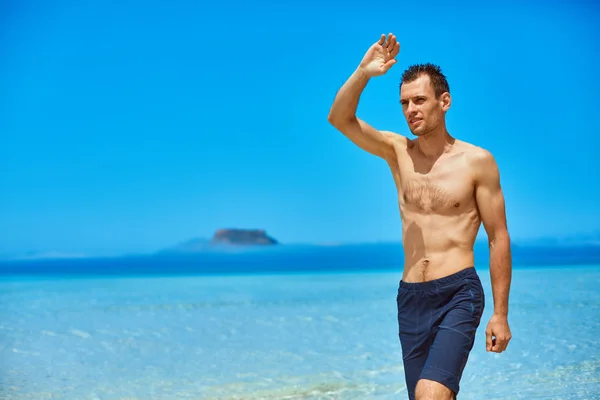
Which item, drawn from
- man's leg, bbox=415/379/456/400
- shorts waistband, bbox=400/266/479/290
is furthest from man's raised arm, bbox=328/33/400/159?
man's leg, bbox=415/379/456/400

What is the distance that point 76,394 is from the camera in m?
5.66

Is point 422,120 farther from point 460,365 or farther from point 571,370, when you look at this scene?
point 571,370

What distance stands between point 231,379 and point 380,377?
3.95 feet

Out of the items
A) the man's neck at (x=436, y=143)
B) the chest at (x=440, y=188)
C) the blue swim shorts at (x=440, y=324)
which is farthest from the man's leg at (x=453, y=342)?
the man's neck at (x=436, y=143)

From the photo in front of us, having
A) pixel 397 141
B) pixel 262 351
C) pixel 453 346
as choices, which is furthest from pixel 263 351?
pixel 453 346

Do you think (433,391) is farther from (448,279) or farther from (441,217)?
(441,217)

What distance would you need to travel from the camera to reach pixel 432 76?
9.94 ft

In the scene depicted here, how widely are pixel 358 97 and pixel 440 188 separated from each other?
51 centimetres

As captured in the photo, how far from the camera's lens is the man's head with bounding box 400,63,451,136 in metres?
3.01

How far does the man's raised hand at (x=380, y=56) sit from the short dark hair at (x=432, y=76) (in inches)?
4.3

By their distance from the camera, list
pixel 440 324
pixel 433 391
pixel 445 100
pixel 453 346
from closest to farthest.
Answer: pixel 433 391 < pixel 453 346 < pixel 440 324 < pixel 445 100

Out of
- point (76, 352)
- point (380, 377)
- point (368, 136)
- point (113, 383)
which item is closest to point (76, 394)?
point (113, 383)

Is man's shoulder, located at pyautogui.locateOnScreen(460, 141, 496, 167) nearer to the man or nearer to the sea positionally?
the man

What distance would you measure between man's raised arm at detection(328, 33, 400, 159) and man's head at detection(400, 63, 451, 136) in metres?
0.12
